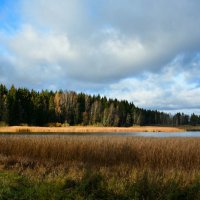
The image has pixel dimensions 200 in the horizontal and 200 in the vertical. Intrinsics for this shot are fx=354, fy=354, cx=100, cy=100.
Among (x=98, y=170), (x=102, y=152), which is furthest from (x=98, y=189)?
(x=102, y=152)

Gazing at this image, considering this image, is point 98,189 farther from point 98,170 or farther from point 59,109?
point 59,109

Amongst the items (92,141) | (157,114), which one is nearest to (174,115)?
(157,114)

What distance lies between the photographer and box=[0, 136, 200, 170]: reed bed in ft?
44.2

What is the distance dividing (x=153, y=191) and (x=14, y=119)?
214 feet

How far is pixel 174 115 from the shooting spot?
155 m

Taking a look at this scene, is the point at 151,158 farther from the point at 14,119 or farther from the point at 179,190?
the point at 14,119

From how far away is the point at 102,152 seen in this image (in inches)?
577

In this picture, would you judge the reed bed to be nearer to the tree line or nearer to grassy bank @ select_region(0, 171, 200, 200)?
grassy bank @ select_region(0, 171, 200, 200)

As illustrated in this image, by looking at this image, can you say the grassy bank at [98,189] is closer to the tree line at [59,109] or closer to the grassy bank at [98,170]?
the grassy bank at [98,170]

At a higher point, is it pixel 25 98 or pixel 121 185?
pixel 25 98

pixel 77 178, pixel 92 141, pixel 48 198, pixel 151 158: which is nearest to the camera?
pixel 48 198

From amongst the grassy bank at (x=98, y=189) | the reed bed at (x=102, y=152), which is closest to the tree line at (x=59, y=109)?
the reed bed at (x=102, y=152)

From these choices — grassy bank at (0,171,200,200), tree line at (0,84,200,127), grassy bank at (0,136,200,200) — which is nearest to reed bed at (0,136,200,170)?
grassy bank at (0,136,200,200)

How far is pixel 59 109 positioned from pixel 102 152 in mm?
70326
